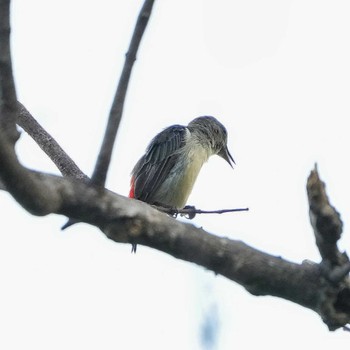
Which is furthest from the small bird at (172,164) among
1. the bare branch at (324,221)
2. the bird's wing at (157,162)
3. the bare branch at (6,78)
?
the bare branch at (6,78)

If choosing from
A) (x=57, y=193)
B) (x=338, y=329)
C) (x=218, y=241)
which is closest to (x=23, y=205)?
(x=57, y=193)

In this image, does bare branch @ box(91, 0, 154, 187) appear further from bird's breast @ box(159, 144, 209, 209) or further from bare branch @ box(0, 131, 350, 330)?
bird's breast @ box(159, 144, 209, 209)

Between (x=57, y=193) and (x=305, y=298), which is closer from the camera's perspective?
(x=57, y=193)

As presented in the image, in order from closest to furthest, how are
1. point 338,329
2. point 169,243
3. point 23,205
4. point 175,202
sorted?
point 23,205, point 169,243, point 338,329, point 175,202

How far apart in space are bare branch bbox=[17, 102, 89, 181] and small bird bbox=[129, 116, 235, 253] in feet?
10.2

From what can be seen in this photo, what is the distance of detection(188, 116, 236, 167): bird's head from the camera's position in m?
9.69

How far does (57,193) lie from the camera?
3.15 metres

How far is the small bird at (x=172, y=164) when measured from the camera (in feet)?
28.3

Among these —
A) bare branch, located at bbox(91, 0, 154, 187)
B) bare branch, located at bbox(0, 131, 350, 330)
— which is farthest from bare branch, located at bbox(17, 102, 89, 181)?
bare branch, located at bbox(91, 0, 154, 187)

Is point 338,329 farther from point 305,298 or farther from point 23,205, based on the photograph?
point 23,205

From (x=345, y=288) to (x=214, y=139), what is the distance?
6228 millimetres

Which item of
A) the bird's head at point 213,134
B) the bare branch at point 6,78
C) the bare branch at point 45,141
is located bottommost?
the bare branch at point 6,78

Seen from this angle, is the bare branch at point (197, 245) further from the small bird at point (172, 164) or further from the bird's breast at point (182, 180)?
the bird's breast at point (182, 180)

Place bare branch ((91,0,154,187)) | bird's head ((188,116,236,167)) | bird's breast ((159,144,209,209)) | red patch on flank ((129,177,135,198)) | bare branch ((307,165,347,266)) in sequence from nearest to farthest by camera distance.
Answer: bare branch ((91,0,154,187)) → bare branch ((307,165,347,266)) → bird's breast ((159,144,209,209)) → red patch on flank ((129,177,135,198)) → bird's head ((188,116,236,167))
